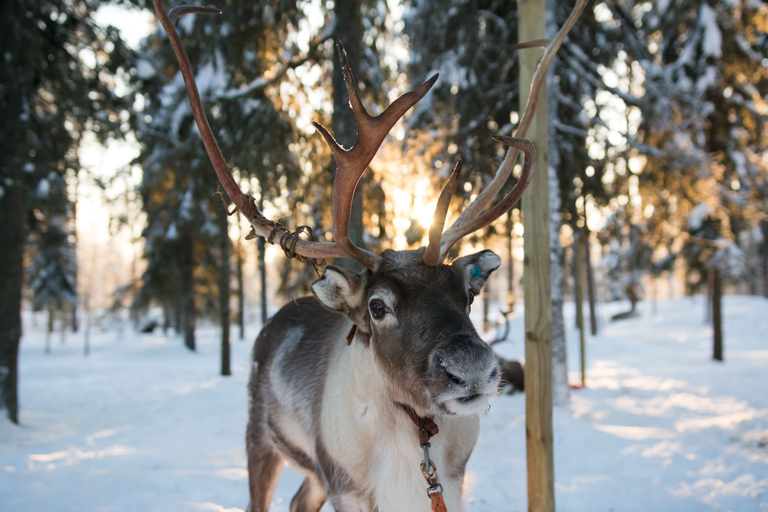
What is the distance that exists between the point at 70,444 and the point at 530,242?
7288 mm

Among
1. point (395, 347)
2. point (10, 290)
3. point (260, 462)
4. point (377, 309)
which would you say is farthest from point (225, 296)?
point (395, 347)

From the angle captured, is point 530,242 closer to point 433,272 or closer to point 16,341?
point 433,272

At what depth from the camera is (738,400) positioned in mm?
9766

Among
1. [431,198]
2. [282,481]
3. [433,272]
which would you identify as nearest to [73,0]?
[431,198]

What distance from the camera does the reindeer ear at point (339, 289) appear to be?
243cm

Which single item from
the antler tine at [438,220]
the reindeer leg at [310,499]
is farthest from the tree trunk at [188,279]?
the antler tine at [438,220]

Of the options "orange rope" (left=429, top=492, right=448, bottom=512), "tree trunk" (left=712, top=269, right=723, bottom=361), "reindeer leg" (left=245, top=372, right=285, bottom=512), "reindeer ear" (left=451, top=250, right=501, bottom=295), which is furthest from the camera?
"tree trunk" (left=712, top=269, right=723, bottom=361)

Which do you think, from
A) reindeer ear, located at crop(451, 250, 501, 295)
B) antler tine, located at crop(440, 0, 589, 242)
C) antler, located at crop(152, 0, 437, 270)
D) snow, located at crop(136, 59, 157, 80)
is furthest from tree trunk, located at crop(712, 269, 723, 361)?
snow, located at crop(136, 59, 157, 80)

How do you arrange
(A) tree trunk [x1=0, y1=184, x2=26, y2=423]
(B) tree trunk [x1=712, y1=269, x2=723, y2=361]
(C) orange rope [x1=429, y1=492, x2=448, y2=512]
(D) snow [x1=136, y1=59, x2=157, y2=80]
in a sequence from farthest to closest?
(B) tree trunk [x1=712, y1=269, x2=723, y2=361] → (D) snow [x1=136, y1=59, x2=157, y2=80] → (A) tree trunk [x1=0, y1=184, x2=26, y2=423] → (C) orange rope [x1=429, y1=492, x2=448, y2=512]

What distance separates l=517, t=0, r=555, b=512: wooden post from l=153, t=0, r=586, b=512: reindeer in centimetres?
65

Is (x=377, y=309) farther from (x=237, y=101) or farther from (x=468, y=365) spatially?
(x=237, y=101)

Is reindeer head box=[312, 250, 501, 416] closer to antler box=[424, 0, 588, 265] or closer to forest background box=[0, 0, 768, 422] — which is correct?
antler box=[424, 0, 588, 265]

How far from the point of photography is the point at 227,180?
8.68 feet

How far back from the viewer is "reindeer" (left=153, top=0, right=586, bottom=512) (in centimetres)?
207
